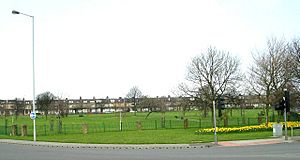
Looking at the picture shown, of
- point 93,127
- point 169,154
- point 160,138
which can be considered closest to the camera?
point 169,154

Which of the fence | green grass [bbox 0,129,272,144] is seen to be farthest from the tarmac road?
the fence

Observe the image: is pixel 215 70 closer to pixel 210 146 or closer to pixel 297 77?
pixel 297 77

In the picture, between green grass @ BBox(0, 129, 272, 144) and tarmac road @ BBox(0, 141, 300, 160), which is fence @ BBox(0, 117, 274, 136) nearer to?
green grass @ BBox(0, 129, 272, 144)

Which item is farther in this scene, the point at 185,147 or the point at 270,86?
the point at 270,86

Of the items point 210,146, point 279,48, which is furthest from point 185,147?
point 279,48

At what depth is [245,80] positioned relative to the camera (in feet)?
144

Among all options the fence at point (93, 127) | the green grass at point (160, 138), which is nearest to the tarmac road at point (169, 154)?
the green grass at point (160, 138)

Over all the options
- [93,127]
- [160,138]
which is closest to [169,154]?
[160,138]

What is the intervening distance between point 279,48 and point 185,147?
23.4 metres

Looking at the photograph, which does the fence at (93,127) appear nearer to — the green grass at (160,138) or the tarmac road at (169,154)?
the green grass at (160,138)

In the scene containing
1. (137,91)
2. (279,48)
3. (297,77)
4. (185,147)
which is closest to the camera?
(185,147)

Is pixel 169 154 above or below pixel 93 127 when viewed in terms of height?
above

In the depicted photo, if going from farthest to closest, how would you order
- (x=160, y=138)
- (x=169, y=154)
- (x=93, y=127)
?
(x=93, y=127) < (x=160, y=138) < (x=169, y=154)

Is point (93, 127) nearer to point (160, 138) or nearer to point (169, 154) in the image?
point (160, 138)
